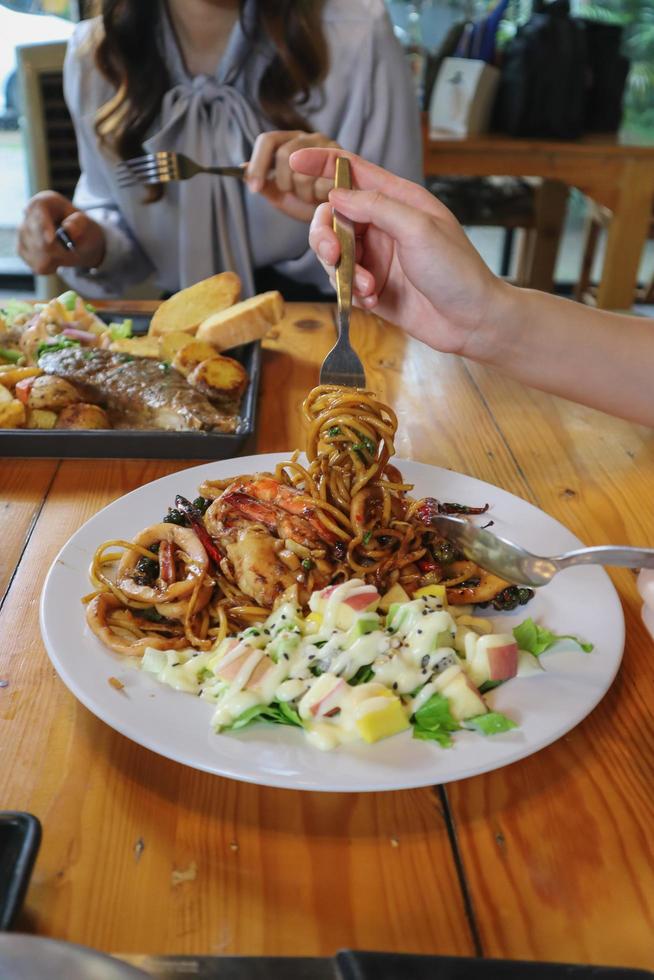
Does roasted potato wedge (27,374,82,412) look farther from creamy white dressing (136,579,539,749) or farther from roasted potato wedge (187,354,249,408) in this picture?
creamy white dressing (136,579,539,749)

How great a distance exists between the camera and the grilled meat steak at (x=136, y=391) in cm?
164

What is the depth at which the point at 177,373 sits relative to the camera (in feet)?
5.91

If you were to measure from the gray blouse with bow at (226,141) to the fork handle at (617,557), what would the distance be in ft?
6.99

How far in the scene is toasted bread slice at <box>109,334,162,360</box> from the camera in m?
1.98

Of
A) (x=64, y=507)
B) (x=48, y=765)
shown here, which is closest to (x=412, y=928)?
(x=48, y=765)

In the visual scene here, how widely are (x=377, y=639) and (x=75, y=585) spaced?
43cm

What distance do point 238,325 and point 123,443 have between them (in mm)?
520

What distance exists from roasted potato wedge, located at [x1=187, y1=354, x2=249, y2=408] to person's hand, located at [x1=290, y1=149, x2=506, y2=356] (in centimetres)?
32

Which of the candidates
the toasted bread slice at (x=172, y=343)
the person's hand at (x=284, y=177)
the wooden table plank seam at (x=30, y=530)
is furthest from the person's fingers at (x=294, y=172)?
the wooden table plank seam at (x=30, y=530)

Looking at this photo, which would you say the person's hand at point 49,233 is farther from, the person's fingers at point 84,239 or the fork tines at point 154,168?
the fork tines at point 154,168

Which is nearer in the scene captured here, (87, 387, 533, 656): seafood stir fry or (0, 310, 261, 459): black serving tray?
(87, 387, 533, 656): seafood stir fry

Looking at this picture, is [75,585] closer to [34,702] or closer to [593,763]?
[34,702]

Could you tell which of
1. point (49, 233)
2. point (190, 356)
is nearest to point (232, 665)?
point (190, 356)

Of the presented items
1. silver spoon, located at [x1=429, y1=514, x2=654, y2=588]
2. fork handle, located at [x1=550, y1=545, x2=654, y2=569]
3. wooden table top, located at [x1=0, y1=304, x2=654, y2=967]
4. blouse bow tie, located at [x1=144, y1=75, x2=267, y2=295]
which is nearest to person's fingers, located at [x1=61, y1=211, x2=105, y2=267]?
blouse bow tie, located at [x1=144, y1=75, x2=267, y2=295]
